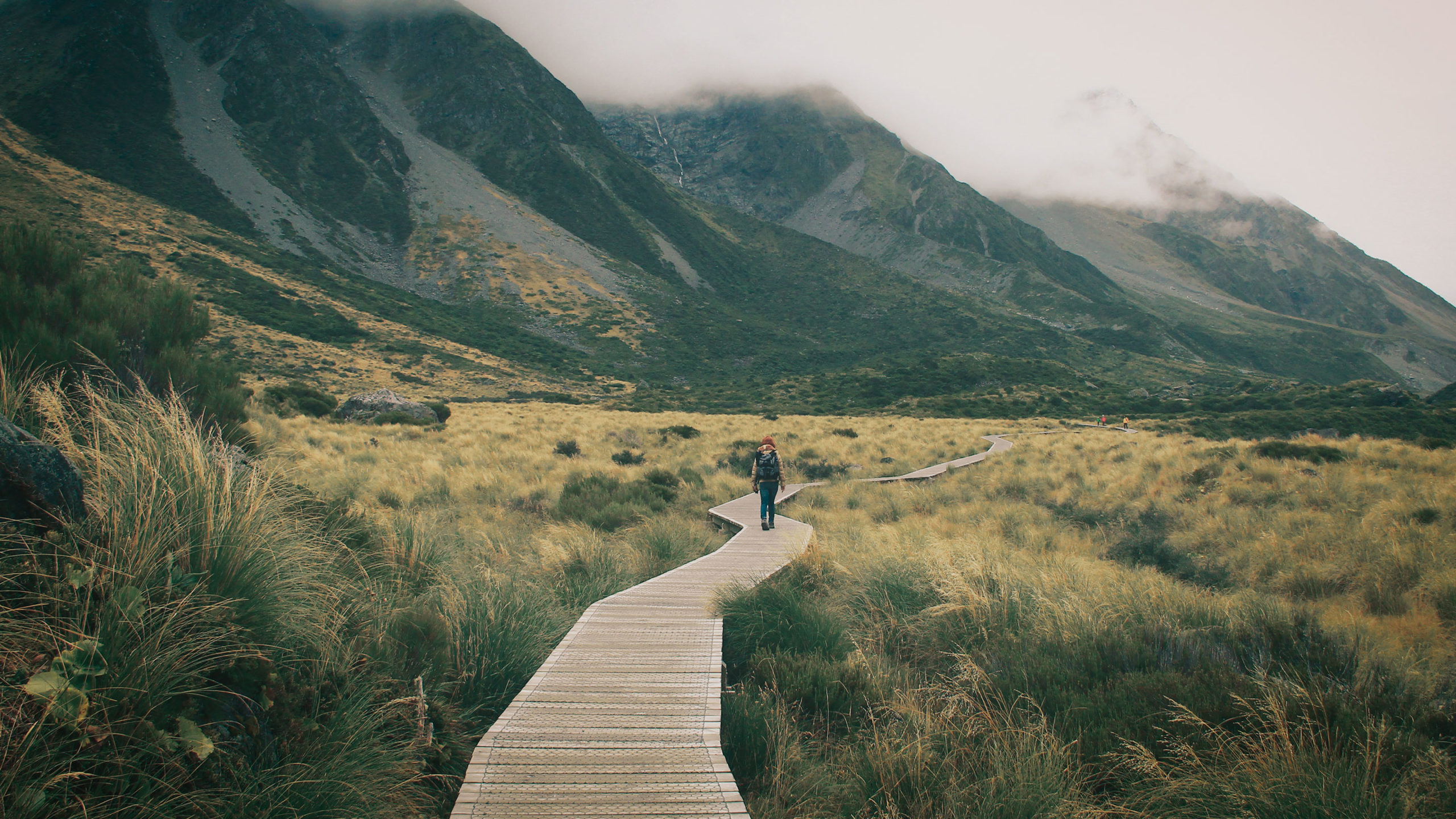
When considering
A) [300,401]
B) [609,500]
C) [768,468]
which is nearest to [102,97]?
[300,401]

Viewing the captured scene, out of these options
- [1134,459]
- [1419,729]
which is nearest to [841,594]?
[1419,729]

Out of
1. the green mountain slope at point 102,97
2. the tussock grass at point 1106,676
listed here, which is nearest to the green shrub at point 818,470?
the tussock grass at point 1106,676

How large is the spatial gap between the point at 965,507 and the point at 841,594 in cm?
705

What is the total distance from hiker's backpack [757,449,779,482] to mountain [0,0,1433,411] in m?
42.6

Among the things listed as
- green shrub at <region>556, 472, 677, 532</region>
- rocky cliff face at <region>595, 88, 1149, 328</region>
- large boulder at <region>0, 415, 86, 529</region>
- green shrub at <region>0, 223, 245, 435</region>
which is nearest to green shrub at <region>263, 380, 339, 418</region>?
green shrub at <region>0, 223, 245, 435</region>

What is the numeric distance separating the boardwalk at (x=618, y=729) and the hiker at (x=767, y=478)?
4059 millimetres

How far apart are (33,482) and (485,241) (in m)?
122

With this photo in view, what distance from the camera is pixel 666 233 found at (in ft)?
488

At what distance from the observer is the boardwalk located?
330 centimetres

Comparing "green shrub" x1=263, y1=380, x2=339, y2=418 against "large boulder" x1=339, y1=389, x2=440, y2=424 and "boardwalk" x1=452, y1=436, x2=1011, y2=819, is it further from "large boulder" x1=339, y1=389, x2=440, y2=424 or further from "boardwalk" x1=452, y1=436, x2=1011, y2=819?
"boardwalk" x1=452, y1=436, x2=1011, y2=819

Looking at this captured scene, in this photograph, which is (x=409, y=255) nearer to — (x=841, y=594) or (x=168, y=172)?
(x=168, y=172)

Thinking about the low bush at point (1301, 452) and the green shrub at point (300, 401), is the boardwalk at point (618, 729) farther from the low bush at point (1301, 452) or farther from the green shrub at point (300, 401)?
the green shrub at point (300, 401)

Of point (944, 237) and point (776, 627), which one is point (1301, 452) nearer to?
point (776, 627)

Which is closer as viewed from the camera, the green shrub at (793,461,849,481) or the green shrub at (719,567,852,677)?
the green shrub at (719,567,852,677)
